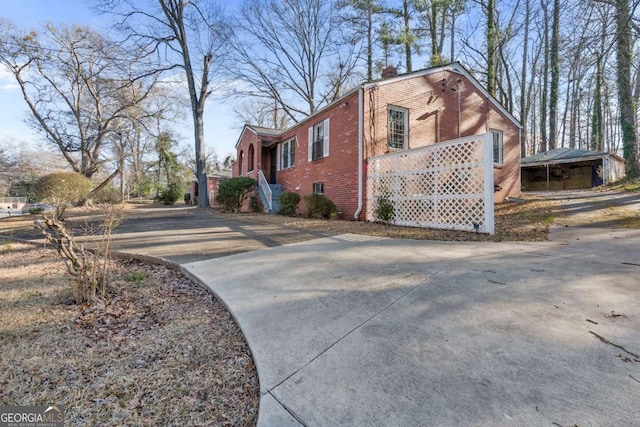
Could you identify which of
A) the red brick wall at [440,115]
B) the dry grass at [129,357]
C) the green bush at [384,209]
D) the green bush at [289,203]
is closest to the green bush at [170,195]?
the green bush at [289,203]

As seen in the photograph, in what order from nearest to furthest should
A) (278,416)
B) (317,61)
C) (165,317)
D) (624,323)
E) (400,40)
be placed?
(278,416), (624,323), (165,317), (400,40), (317,61)

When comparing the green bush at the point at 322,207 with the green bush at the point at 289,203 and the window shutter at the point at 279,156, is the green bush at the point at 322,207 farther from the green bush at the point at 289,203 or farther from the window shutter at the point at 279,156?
the window shutter at the point at 279,156

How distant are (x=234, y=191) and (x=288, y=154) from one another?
10.3 ft

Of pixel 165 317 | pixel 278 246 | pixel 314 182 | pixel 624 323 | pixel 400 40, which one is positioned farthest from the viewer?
pixel 400 40

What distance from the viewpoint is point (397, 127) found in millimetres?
9703

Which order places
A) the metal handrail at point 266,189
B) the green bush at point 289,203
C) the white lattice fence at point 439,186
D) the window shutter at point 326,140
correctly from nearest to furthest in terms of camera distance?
the white lattice fence at point 439,186 < the window shutter at point 326,140 < the green bush at point 289,203 < the metal handrail at point 266,189

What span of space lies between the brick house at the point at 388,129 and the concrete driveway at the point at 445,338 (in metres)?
5.10

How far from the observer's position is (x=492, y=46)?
14.5 meters

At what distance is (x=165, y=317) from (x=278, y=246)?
2.70 meters

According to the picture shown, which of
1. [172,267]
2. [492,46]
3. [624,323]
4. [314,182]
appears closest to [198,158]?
[314,182]

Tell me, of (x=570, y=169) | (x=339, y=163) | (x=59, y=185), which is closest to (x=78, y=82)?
(x=59, y=185)

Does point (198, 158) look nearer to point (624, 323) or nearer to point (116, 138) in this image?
point (116, 138)

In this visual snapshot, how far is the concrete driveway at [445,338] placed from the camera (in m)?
1.44

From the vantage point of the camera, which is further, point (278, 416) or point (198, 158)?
point (198, 158)
